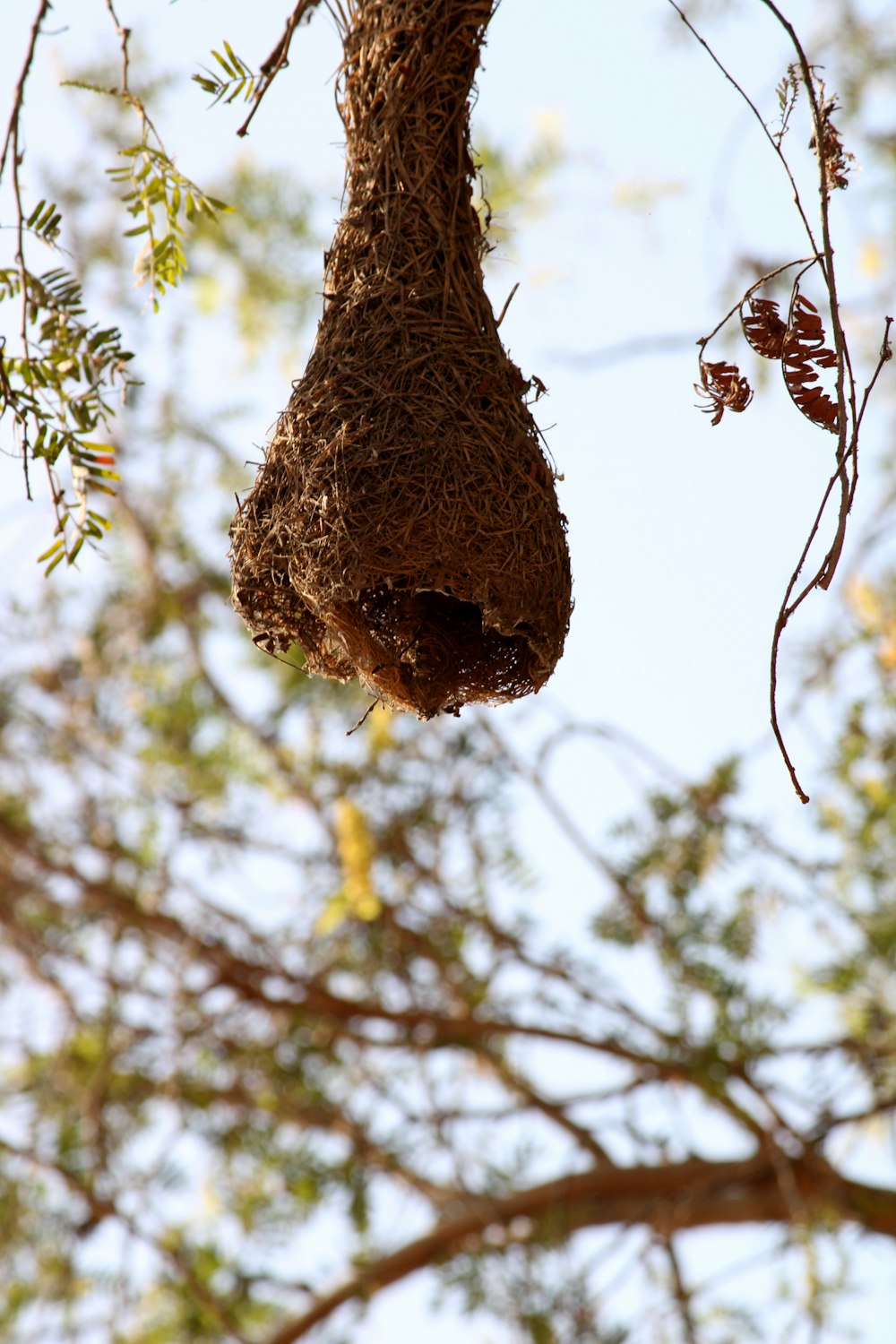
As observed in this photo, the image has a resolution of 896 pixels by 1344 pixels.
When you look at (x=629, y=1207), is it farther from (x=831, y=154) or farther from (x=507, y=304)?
(x=831, y=154)

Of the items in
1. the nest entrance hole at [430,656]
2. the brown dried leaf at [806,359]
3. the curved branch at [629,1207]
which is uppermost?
the curved branch at [629,1207]

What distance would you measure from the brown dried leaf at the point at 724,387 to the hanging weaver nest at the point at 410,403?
283mm

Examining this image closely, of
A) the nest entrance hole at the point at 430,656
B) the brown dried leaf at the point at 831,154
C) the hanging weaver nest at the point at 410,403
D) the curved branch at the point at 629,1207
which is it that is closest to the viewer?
the brown dried leaf at the point at 831,154

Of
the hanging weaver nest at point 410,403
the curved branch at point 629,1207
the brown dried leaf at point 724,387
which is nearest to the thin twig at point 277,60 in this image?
the hanging weaver nest at point 410,403

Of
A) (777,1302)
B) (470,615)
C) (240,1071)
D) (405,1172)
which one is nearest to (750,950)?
(777,1302)

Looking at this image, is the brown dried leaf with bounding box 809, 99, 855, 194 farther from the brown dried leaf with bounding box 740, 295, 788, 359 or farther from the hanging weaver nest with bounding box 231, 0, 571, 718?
the hanging weaver nest with bounding box 231, 0, 571, 718

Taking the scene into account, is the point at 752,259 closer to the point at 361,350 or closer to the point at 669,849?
the point at 361,350

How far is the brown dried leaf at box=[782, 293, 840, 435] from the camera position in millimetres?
1339

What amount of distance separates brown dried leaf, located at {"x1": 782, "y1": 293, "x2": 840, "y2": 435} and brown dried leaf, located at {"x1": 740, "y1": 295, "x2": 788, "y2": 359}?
0.04 ft

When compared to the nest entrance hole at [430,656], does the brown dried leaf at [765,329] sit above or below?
below

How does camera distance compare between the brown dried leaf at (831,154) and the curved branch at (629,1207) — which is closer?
the brown dried leaf at (831,154)

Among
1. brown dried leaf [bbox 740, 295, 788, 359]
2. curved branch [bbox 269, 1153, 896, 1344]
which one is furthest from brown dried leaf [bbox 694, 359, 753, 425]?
curved branch [bbox 269, 1153, 896, 1344]

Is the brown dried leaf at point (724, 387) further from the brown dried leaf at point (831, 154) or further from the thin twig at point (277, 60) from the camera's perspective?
the thin twig at point (277, 60)

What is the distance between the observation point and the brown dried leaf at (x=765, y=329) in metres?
1.38
